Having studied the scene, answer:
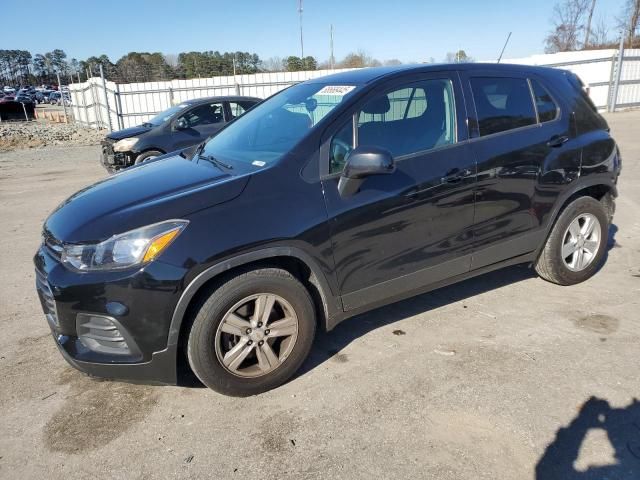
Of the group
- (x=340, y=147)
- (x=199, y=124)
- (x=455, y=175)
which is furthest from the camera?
(x=199, y=124)

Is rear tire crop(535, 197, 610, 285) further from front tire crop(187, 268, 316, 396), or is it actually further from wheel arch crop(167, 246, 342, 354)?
front tire crop(187, 268, 316, 396)

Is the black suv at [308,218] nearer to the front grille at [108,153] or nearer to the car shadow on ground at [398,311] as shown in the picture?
the car shadow on ground at [398,311]

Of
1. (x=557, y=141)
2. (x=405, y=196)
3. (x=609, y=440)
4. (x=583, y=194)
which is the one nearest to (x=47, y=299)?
(x=405, y=196)

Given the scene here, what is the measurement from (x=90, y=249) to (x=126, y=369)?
662mm

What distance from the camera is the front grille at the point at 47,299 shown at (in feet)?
8.75

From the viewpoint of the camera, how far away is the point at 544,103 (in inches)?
154

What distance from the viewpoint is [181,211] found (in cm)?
260

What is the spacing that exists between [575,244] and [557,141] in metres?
0.94

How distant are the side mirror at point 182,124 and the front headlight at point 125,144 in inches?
34.4

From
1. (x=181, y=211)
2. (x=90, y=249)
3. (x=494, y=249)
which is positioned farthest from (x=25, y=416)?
(x=494, y=249)

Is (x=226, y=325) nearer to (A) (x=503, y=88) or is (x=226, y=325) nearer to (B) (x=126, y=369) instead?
(B) (x=126, y=369)

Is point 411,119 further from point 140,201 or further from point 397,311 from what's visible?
point 140,201

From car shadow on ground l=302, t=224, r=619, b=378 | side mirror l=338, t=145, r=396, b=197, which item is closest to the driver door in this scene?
car shadow on ground l=302, t=224, r=619, b=378

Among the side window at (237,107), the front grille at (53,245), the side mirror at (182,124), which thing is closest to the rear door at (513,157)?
the front grille at (53,245)
